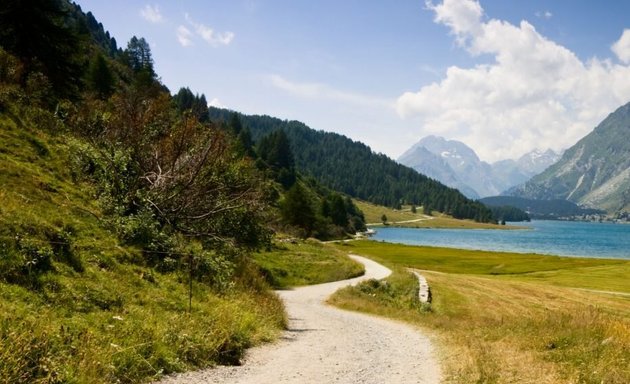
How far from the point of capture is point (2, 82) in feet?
91.0

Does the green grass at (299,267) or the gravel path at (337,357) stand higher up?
the gravel path at (337,357)

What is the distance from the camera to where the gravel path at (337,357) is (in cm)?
1164

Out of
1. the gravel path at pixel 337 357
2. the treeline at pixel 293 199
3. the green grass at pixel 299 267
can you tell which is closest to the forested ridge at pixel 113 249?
the gravel path at pixel 337 357

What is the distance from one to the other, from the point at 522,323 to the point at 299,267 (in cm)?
3056

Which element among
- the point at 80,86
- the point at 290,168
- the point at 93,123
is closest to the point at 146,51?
→ the point at 290,168

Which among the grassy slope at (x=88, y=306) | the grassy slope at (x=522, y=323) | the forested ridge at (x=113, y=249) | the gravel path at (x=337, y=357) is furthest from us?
the gravel path at (x=337, y=357)

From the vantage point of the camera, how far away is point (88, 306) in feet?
38.8

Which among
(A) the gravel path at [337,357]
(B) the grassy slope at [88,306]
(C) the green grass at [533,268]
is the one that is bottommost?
(C) the green grass at [533,268]

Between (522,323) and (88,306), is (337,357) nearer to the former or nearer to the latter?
(88,306)

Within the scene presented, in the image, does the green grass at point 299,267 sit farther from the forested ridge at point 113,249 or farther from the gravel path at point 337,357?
the gravel path at point 337,357

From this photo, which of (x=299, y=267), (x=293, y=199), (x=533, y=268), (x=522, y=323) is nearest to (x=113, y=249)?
(x=522, y=323)

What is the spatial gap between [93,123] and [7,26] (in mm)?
15873

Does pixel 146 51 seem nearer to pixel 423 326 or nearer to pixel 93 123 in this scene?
pixel 93 123

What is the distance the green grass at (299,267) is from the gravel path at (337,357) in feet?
60.1
